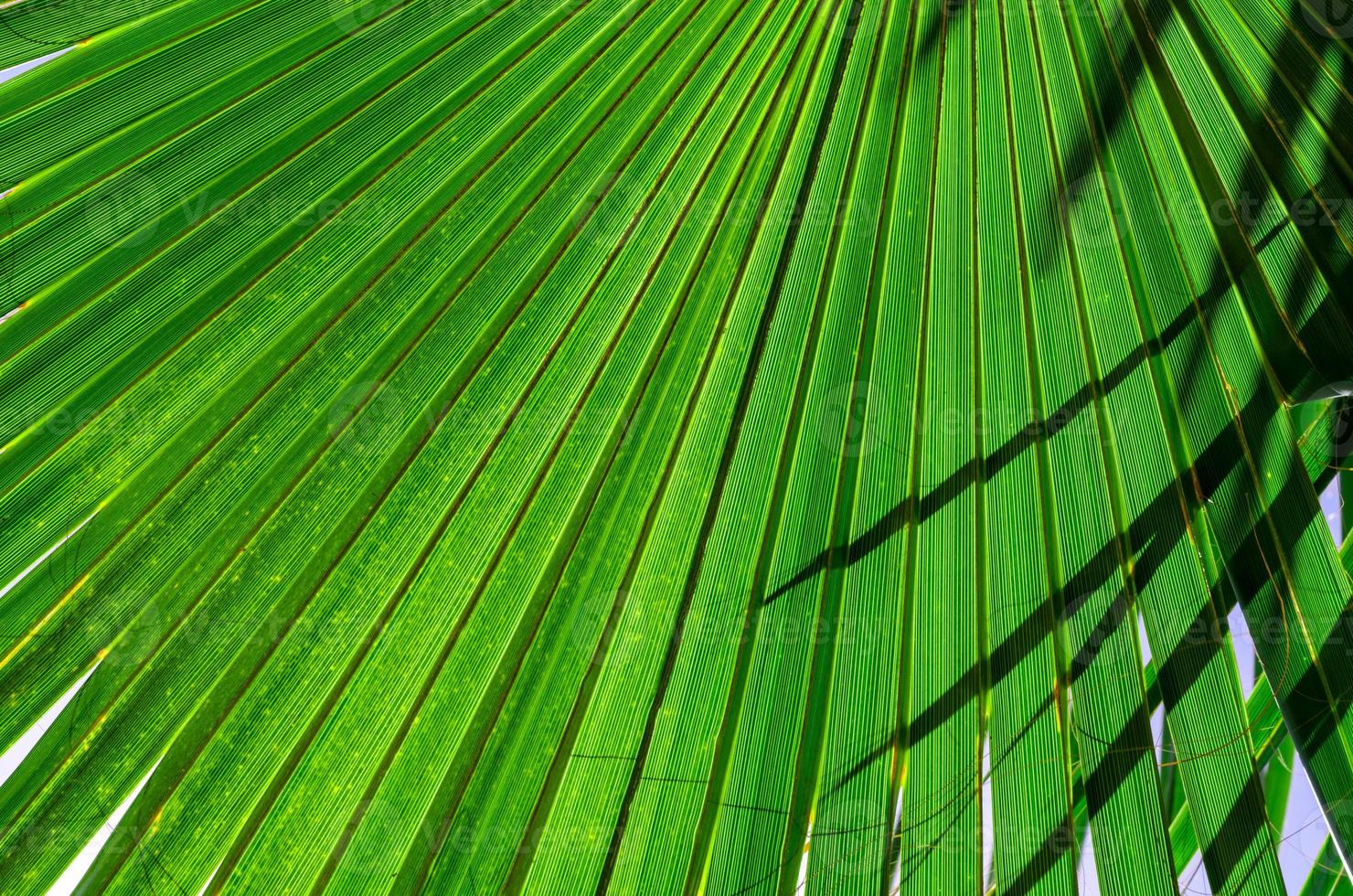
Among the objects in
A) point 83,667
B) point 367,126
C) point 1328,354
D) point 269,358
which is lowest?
point 83,667

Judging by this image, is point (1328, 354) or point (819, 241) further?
point (819, 241)

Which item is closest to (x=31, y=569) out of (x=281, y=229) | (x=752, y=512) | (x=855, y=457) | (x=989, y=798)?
(x=281, y=229)

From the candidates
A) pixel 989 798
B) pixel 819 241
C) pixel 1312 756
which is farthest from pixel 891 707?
pixel 819 241

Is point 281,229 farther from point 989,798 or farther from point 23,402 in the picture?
point 989,798

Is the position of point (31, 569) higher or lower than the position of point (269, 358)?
lower

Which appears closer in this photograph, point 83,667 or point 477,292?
point 83,667

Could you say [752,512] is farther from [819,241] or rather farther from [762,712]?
[819,241]
